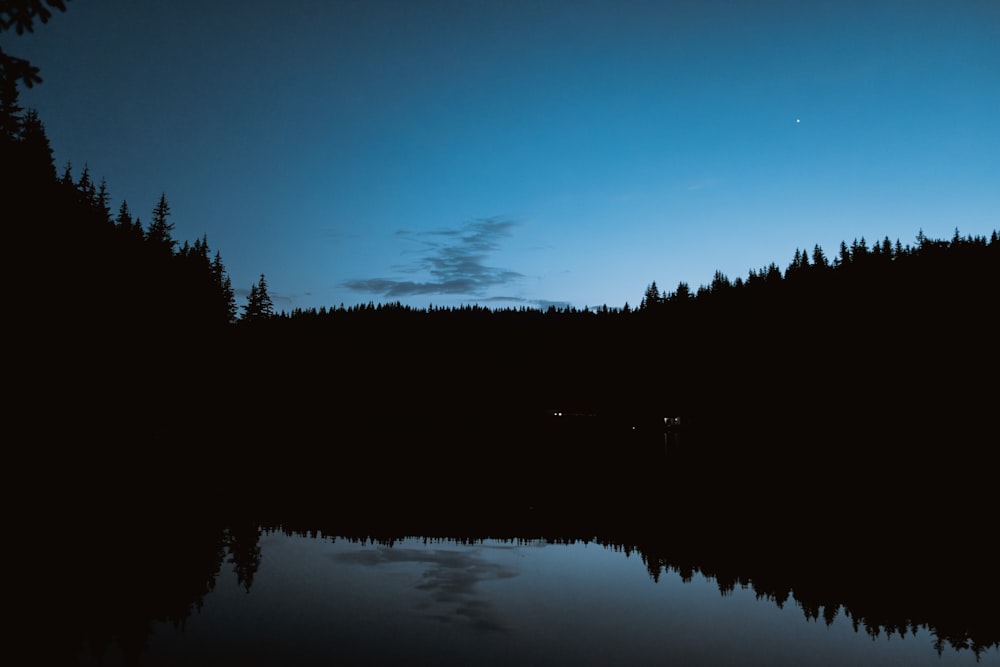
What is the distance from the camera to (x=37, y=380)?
144ft

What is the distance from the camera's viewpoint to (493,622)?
16.6 metres

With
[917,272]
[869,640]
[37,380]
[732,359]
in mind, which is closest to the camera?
[869,640]

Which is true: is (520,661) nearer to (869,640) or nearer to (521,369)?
(869,640)

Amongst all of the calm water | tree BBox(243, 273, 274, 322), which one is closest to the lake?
the calm water

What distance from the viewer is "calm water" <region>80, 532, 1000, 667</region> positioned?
46.9 ft

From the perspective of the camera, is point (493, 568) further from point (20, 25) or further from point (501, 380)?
point (501, 380)

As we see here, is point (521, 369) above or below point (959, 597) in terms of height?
above

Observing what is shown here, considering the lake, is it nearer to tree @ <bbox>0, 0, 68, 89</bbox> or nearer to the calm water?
the calm water

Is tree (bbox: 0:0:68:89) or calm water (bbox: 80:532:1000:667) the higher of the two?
tree (bbox: 0:0:68:89)

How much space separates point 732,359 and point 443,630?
133123 mm

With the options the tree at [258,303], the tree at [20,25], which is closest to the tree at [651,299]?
the tree at [258,303]

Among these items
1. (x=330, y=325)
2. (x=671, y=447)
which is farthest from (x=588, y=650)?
(x=330, y=325)

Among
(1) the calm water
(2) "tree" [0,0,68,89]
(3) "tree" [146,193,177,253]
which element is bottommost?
(1) the calm water

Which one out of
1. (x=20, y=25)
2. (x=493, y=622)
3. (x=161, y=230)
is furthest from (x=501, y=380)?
(x=20, y=25)
